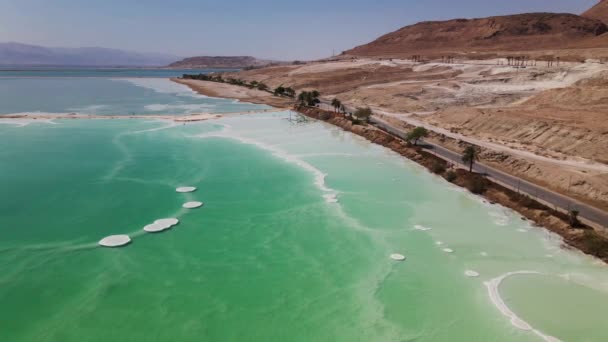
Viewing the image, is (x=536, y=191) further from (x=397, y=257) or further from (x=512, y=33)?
(x=512, y=33)

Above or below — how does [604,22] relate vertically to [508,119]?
above

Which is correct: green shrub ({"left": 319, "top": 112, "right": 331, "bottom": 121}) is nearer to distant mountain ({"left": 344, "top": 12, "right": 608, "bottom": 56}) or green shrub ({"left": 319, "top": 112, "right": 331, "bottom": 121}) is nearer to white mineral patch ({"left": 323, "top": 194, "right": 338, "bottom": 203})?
white mineral patch ({"left": 323, "top": 194, "right": 338, "bottom": 203})

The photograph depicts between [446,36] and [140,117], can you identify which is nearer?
[140,117]

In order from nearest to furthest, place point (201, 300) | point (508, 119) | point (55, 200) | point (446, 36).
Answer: point (201, 300), point (55, 200), point (508, 119), point (446, 36)

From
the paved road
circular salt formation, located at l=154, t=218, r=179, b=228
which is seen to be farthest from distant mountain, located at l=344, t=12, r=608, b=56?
circular salt formation, located at l=154, t=218, r=179, b=228

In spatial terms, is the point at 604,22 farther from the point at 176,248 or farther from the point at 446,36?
the point at 176,248

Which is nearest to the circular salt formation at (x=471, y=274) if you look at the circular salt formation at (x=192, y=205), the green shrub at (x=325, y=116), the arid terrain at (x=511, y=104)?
the arid terrain at (x=511, y=104)

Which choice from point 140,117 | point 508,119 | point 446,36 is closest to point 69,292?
point 508,119
